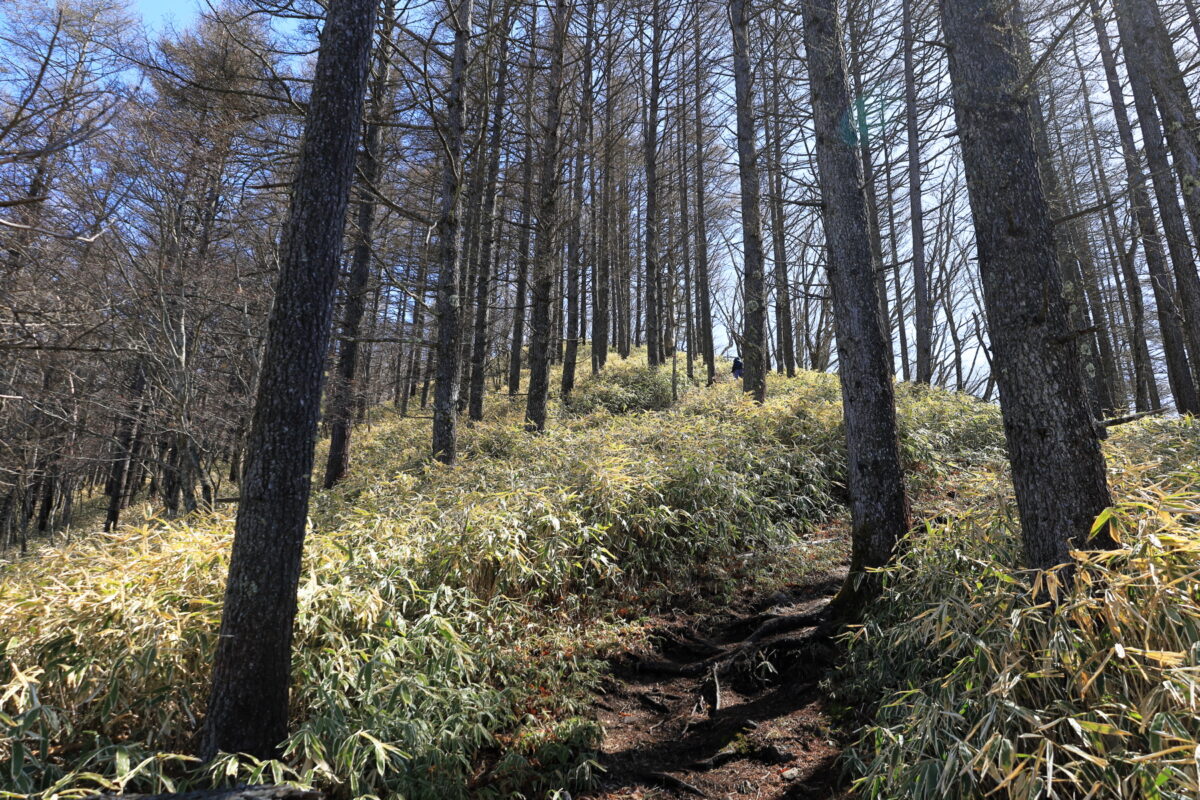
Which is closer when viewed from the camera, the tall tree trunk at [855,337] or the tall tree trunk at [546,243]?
the tall tree trunk at [855,337]

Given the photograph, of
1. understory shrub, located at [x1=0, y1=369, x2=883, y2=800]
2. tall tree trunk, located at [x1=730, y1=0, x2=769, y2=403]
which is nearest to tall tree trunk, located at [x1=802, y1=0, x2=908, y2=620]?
understory shrub, located at [x1=0, y1=369, x2=883, y2=800]

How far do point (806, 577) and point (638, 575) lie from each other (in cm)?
156

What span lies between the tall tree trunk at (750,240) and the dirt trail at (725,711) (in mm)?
5910

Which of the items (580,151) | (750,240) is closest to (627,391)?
(750,240)

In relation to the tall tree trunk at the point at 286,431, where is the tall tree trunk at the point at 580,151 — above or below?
above

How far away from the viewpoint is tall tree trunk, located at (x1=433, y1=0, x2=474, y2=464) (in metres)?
7.30

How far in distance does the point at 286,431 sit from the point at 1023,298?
3.77 m

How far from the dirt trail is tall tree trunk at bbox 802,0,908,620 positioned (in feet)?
1.93

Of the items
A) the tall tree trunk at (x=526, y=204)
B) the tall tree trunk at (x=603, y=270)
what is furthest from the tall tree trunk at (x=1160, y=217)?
the tall tree trunk at (x=603, y=270)

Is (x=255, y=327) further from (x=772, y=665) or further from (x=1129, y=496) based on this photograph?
Answer: (x=1129, y=496)

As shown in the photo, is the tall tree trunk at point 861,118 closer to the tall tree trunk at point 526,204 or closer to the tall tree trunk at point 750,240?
the tall tree trunk at point 750,240

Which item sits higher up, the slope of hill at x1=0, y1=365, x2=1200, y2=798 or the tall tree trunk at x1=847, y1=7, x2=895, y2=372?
the tall tree trunk at x1=847, y1=7, x2=895, y2=372

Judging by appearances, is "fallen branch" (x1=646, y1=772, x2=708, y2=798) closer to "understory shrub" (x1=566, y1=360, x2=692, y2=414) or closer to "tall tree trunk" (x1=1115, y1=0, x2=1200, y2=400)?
"tall tree trunk" (x1=1115, y1=0, x2=1200, y2=400)

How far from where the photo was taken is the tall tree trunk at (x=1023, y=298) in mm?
2656
